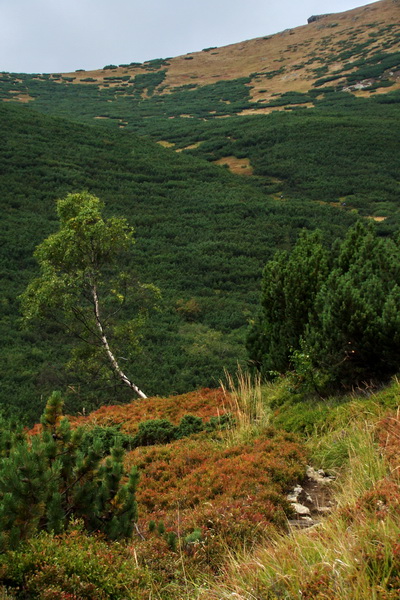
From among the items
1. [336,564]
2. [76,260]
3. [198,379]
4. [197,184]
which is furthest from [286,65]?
[336,564]

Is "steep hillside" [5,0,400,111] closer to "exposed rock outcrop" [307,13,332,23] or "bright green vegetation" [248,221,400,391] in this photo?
"exposed rock outcrop" [307,13,332,23]

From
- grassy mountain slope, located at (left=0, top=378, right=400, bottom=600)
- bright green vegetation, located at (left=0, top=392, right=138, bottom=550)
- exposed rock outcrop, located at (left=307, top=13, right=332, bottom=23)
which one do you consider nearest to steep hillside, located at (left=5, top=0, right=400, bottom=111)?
Answer: exposed rock outcrop, located at (left=307, top=13, right=332, bottom=23)

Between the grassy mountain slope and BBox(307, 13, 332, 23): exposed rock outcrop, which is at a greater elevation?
BBox(307, 13, 332, 23): exposed rock outcrop

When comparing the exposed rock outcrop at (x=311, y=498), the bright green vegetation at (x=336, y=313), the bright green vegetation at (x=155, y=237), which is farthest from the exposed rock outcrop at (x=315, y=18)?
the exposed rock outcrop at (x=311, y=498)

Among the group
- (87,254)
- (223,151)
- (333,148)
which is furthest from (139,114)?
(87,254)

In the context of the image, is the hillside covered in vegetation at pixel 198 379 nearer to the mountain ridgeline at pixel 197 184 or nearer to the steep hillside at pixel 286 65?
the mountain ridgeline at pixel 197 184

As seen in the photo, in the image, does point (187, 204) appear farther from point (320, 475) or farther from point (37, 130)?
point (320, 475)

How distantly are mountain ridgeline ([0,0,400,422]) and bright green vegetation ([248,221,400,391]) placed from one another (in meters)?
5.68

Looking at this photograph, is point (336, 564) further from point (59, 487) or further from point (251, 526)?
point (59, 487)

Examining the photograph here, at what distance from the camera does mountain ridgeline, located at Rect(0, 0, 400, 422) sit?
16734 mm

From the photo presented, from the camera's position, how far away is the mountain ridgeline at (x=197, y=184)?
54.9 ft

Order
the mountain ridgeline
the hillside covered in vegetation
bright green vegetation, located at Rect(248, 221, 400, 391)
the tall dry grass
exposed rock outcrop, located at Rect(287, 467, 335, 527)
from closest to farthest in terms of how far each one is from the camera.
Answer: the tall dry grass < the hillside covered in vegetation < exposed rock outcrop, located at Rect(287, 467, 335, 527) < bright green vegetation, located at Rect(248, 221, 400, 391) < the mountain ridgeline

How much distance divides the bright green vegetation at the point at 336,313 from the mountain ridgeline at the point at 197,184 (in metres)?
5.68

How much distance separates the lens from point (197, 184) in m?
36.3
